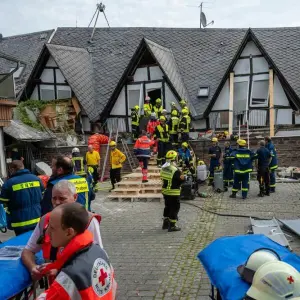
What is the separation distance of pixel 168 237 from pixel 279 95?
13.2 m

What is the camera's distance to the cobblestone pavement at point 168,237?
18.9 feet

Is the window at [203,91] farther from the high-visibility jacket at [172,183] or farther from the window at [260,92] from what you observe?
the high-visibility jacket at [172,183]

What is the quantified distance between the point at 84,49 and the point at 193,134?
9.52 m

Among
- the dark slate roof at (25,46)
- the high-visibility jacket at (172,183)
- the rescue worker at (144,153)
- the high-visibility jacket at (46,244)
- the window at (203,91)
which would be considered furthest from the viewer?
the dark slate roof at (25,46)

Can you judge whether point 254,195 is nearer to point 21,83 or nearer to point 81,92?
point 81,92

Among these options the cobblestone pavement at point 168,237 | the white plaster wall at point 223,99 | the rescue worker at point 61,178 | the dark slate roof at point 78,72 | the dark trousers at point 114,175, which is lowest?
the cobblestone pavement at point 168,237

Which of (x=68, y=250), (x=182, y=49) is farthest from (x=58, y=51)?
(x=68, y=250)

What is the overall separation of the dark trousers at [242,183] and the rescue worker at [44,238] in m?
9.00

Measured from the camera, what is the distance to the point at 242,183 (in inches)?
484

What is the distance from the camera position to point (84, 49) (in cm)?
2480

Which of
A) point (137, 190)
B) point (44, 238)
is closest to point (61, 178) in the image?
point (44, 238)

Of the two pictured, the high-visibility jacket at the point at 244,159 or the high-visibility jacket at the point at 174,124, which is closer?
the high-visibility jacket at the point at 244,159

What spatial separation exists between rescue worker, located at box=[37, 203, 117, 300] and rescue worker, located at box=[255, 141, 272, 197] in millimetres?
10298

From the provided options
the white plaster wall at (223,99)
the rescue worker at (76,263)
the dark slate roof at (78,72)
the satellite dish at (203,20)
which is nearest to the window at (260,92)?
the white plaster wall at (223,99)
